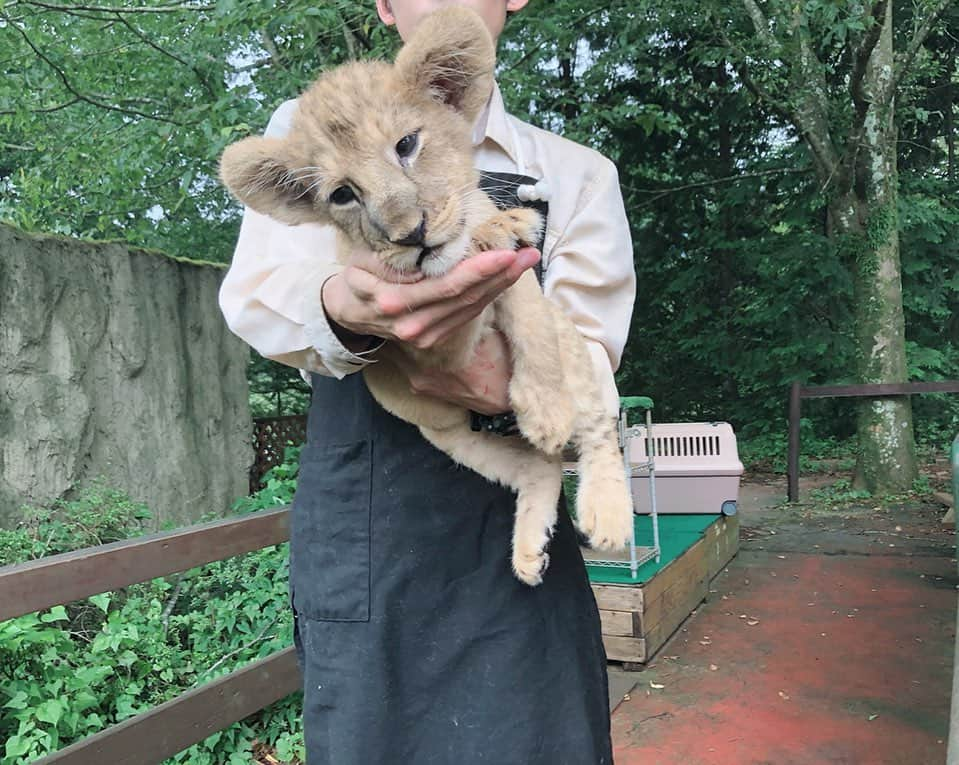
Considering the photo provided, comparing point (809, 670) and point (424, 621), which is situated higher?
point (424, 621)

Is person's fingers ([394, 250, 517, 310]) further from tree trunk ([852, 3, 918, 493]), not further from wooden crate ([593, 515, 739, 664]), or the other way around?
tree trunk ([852, 3, 918, 493])

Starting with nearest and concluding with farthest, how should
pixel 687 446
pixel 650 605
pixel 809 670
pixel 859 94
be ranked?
pixel 809 670
pixel 650 605
pixel 687 446
pixel 859 94

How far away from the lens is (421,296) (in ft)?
3.85

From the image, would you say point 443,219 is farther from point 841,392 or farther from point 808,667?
point 841,392

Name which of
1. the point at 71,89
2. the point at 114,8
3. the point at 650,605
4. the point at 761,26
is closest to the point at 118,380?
the point at 71,89

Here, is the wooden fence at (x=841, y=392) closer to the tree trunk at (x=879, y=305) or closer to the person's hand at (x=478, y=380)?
the tree trunk at (x=879, y=305)

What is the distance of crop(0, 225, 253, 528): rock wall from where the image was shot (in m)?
4.94

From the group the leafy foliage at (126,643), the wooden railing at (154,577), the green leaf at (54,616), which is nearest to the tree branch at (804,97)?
the leafy foliage at (126,643)

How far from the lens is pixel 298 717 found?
4.01 metres

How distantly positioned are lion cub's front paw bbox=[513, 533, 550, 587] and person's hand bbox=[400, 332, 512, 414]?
26cm

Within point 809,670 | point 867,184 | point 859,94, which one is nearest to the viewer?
point 809,670

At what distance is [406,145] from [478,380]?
413 millimetres

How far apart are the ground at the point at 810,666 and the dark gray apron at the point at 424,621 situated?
8.21 feet

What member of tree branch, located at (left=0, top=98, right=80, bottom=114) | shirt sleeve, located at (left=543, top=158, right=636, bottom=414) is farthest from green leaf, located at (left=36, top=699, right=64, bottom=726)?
tree branch, located at (left=0, top=98, right=80, bottom=114)
